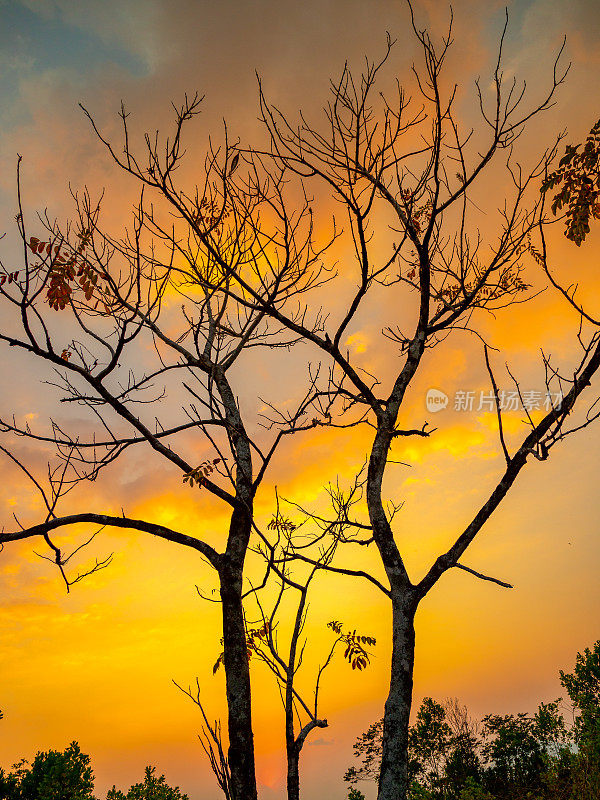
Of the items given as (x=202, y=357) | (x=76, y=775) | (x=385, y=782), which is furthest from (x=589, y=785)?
(x=76, y=775)

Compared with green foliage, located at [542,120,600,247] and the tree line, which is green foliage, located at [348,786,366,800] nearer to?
the tree line

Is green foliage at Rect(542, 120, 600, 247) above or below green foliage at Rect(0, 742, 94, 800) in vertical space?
above

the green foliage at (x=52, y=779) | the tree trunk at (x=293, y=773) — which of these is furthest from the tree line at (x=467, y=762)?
the tree trunk at (x=293, y=773)

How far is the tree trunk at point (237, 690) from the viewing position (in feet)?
15.7

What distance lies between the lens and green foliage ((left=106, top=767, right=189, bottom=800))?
2105cm

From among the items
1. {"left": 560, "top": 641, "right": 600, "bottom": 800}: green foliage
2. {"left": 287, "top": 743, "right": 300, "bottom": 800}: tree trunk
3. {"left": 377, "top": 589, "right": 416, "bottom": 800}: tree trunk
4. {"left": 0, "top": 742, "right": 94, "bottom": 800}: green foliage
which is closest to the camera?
{"left": 377, "top": 589, "right": 416, "bottom": 800}: tree trunk

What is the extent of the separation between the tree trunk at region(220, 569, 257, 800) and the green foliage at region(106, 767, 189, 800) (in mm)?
19995

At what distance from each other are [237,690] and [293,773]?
1.03 metres

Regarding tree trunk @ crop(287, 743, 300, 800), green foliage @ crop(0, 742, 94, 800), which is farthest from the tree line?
tree trunk @ crop(287, 743, 300, 800)

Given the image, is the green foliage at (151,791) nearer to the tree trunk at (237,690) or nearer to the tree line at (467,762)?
the tree line at (467,762)

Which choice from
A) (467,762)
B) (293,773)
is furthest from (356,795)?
(293,773)

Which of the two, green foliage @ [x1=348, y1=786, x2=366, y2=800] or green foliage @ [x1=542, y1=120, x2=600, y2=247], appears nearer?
green foliage @ [x1=542, y1=120, x2=600, y2=247]

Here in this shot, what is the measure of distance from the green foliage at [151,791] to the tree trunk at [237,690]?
2000cm

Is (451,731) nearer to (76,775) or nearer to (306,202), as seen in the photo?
(76,775)
